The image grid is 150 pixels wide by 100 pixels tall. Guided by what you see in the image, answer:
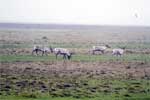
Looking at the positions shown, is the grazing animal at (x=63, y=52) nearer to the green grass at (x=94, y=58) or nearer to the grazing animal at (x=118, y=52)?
the green grass at (x=94, y=58)

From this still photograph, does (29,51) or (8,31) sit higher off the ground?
(8,31)

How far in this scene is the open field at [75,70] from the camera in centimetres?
657

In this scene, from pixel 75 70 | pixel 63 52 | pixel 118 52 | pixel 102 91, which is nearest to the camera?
pixel 102 91

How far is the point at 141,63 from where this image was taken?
7.31 metres

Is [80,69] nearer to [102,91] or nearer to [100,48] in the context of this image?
[102,91]

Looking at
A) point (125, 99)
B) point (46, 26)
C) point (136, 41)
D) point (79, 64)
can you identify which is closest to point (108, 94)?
point (125, 99)

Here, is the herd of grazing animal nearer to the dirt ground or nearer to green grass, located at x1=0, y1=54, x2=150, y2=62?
green grass, located at x1=0, y1=54, x2=150, y2=62

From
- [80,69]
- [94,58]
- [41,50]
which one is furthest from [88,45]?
[41,50]

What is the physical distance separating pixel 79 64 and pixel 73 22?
1.05 meters

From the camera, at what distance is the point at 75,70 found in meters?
6.97

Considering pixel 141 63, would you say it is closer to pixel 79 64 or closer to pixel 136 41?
pixel 136 41

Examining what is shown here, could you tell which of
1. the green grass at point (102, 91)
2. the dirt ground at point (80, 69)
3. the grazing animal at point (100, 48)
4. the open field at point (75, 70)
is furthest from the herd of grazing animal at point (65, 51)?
the green grass at point (102, 91)

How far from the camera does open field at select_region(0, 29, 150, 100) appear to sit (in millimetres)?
6574

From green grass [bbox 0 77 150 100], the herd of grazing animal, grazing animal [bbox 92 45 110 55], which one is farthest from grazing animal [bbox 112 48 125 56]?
green grass [bbox 0 77 150 100]
